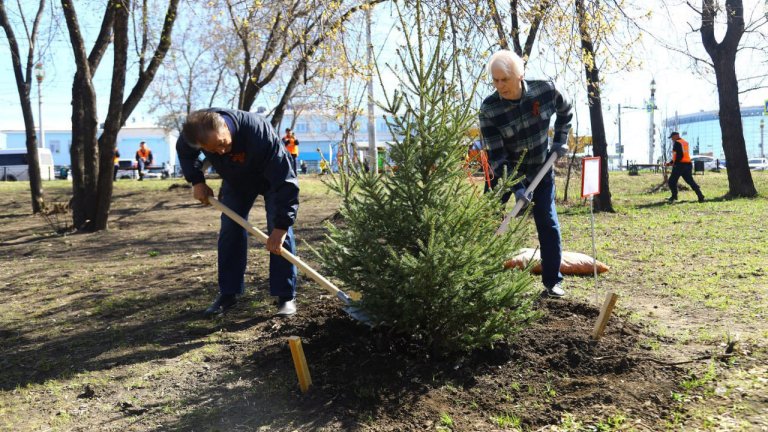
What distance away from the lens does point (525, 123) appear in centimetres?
452

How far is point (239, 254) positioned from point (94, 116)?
19.7 ft

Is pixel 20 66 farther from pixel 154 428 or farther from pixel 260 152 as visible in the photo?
pixel 154 428

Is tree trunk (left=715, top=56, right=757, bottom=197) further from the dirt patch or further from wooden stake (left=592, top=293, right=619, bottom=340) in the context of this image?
wooden stake (left=592, top=293, right=619, bottom=340)

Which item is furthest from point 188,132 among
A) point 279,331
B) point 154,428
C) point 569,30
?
point 569,30

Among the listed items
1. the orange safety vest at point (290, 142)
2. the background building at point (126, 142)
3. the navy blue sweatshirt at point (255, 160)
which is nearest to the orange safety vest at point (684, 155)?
the orange safety vest at point (290, 142)

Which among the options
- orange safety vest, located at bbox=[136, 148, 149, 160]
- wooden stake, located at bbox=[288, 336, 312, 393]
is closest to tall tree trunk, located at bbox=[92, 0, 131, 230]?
wooden stake, located at bbox=[288, 336, 312, 393]

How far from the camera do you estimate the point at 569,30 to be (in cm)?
738

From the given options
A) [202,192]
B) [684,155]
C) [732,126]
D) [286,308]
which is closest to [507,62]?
[202,192]

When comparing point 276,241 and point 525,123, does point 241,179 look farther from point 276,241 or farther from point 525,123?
point 525,123

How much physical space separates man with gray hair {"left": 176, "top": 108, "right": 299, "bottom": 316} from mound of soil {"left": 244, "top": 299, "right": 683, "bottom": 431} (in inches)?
30.5

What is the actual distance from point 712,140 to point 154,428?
96.4 m

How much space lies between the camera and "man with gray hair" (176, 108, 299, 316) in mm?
3879

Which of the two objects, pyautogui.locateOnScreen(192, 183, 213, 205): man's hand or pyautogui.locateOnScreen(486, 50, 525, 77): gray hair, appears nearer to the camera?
pyautogui.locateOnScreen(486, 50, 525, 77): gray hair

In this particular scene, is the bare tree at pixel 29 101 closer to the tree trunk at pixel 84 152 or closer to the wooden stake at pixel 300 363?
the tree trunk at pixel 84 152
